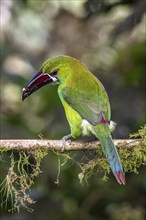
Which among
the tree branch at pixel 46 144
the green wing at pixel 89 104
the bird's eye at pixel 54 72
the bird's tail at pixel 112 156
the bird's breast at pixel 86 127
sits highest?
the bird's eye at pixel 54 72

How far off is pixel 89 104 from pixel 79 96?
89 mm

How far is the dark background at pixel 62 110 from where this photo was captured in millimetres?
4703

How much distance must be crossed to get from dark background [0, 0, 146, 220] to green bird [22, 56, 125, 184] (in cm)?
82

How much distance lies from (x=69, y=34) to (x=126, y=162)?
A: 3904 millimetres

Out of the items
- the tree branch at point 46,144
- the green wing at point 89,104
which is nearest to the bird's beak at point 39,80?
the green wing at point 89,104

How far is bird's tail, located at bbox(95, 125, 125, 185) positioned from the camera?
305 cm

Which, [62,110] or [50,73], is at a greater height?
[62,110]

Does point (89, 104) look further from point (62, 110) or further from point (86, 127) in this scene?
point (62, 110)

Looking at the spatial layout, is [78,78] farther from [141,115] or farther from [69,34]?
[69,34]

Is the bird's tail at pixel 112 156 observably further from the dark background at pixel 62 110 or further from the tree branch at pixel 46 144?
the dark background at pixel 62 110

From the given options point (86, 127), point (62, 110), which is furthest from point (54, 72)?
point (62, 110)

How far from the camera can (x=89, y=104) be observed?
3406 mm

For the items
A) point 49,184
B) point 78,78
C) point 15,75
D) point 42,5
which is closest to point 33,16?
point 42,5

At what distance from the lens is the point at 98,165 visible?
3.31 m
